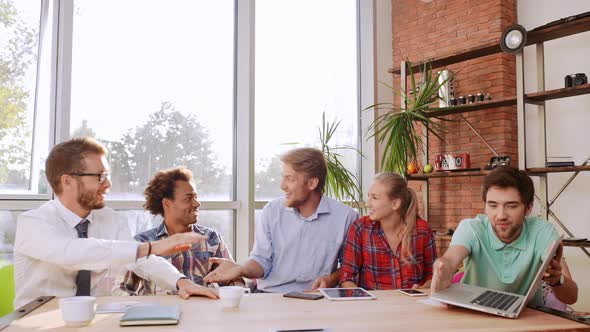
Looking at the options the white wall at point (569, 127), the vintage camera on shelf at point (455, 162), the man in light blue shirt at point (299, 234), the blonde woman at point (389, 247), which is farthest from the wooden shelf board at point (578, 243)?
the man in light blue shirt at point (299, 234)

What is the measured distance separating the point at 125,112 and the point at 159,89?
1.22 ft

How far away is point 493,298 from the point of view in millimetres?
1829

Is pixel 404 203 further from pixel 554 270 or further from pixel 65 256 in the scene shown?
pixel 65 256

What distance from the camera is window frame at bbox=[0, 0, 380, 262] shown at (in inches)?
156

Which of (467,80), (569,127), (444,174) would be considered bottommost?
(444,174)

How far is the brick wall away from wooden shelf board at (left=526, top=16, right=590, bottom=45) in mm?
421

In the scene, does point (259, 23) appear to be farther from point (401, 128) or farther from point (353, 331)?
point (353, 331)

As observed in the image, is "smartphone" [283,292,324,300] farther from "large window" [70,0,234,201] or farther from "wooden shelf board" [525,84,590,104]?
"wooden shelf board" [525,84,590,104]

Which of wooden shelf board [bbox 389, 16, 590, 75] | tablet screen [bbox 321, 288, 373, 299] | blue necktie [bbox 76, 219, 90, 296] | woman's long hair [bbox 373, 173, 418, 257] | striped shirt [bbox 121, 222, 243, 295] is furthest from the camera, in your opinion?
wooden shelf board [bbox 389, 16, 590, 75]

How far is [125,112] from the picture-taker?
4.36 meters

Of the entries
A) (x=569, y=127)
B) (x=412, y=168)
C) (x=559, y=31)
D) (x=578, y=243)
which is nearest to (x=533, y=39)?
(x=559, y=31)

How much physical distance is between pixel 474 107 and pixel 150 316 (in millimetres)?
3749

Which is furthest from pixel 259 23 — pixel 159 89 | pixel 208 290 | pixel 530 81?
pixel 208 290

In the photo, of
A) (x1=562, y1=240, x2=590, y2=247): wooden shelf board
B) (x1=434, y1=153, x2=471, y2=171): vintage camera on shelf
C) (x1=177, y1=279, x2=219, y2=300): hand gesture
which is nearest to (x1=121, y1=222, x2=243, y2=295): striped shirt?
(x1=177, y1=279, x2=219, y2=300): hand gesture
